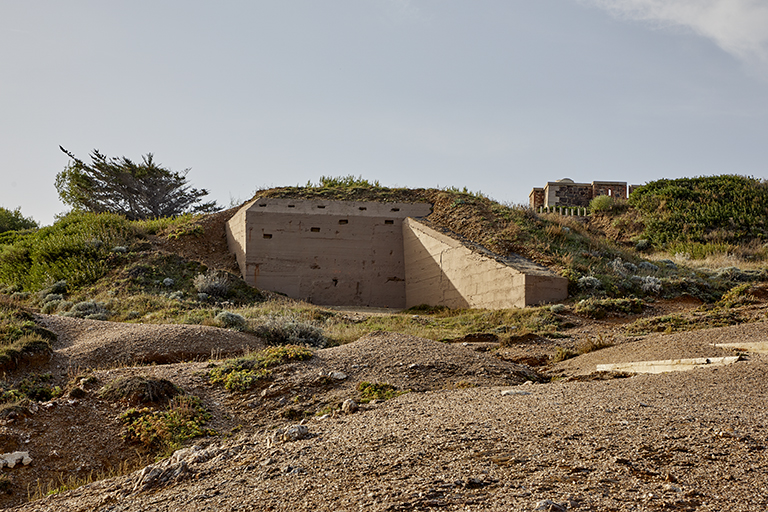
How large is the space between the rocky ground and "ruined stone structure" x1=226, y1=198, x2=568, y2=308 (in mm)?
9964

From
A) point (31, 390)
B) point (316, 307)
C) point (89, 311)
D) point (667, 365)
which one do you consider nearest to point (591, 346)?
point (667, 365)

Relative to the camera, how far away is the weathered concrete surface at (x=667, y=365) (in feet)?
22.2

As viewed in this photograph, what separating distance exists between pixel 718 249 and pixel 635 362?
1505cm

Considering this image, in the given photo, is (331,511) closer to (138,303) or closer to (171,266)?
(138,303)

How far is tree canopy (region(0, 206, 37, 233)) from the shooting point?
31000mm

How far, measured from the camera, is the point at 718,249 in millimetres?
20172

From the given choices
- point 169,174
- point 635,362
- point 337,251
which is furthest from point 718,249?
point 169,174

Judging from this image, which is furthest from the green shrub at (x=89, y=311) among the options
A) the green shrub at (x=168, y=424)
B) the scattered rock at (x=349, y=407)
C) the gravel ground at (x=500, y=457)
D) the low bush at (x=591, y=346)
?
the low bush at (x=591, y=346)

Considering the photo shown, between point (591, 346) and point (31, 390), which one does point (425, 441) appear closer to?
point (31, 390)

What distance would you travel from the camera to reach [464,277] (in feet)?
51.3

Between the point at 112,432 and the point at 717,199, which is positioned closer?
the point at 112,432

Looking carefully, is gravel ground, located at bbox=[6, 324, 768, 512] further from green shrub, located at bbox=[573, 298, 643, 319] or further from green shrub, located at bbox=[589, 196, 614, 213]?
green shrub, located at bbox=[589, 196, 614, 213]

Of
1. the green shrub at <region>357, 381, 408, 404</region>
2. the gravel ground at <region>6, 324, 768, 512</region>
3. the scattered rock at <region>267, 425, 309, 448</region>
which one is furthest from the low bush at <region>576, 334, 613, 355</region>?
the scattered rock at <region>267, 425, 309, 448</region>

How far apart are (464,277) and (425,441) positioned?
38.5 feet
